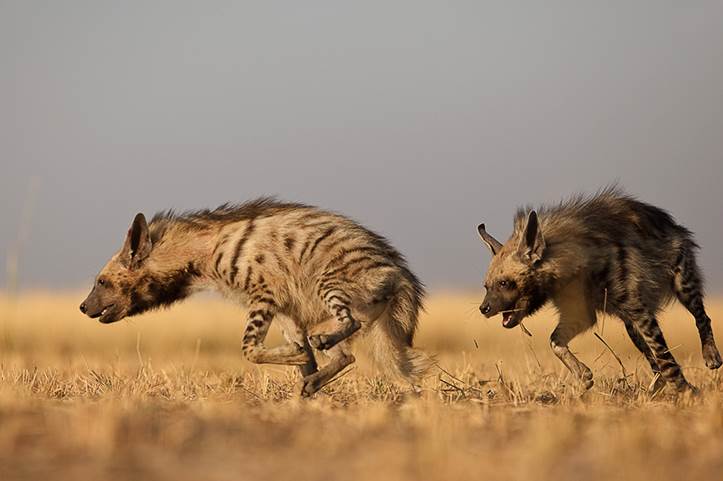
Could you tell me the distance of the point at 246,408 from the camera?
5.09 meters

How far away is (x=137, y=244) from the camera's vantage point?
7645 millimetres

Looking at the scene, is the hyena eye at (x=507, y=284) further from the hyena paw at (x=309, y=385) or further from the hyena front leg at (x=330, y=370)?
the hyena paw at (x=309, y=385)

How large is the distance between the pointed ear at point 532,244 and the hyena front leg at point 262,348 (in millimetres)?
1730

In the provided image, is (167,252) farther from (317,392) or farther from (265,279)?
(317,392)

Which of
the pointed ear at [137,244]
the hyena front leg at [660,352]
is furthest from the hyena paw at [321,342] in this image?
the hyena front leg at [660,352]

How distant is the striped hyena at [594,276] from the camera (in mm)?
7062

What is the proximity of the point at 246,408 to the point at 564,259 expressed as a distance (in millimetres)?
2986

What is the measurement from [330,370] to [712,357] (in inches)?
116

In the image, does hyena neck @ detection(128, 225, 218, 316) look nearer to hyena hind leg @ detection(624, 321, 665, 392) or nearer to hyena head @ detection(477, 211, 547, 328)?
hyena head @ detection(477, 211, 547, 328)

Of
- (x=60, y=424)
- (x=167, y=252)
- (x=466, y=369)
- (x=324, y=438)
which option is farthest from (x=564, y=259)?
(x=60, y=424)

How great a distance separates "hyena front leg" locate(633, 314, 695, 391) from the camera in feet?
22.6

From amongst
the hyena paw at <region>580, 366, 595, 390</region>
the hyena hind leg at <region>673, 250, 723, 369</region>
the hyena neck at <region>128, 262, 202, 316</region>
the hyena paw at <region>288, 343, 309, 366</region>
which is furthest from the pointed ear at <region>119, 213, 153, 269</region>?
the hyena hind leg at <region>673, 250, 723, 369</region>

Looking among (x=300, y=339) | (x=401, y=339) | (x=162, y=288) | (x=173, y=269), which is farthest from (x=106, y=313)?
(x=401, y=339)

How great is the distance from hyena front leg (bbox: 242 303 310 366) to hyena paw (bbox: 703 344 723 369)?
2962mm
